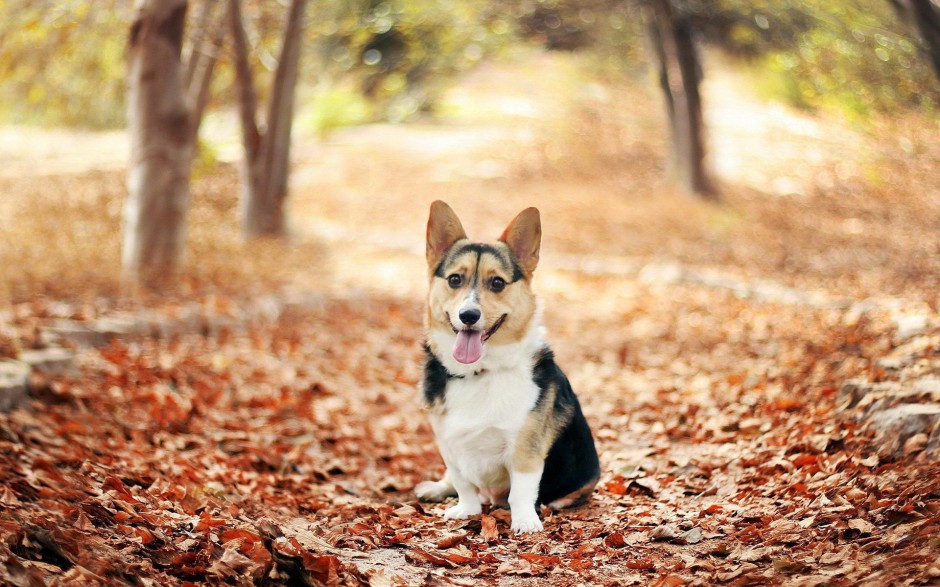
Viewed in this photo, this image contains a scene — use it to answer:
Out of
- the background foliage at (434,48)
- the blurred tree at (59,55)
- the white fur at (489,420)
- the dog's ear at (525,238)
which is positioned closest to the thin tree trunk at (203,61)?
the background foliage at (434,48)

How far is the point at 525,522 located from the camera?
4281 millimetres

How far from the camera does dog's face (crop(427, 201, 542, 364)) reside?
438cm

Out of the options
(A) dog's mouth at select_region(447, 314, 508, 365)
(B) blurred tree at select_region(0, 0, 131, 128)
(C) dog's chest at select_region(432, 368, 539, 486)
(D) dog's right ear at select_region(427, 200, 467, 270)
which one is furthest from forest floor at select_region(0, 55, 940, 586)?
(B) blurred tree at select_region(0, 0, 131, 128)

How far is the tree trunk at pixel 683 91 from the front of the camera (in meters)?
16.9

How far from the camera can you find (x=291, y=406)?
6957mm

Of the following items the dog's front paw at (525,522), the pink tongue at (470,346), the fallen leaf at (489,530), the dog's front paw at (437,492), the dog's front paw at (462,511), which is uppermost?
the pink tongue at (470,346)

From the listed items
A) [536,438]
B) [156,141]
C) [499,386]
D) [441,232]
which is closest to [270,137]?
[156,141]

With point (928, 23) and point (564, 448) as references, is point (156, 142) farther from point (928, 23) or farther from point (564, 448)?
point (928, 23)

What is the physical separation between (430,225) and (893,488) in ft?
8.68

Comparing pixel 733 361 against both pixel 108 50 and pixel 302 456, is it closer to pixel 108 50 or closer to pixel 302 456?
pixel 302 456

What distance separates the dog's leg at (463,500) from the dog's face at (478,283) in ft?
2.22

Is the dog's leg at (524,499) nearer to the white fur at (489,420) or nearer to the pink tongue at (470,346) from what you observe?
the white fur at (489,420)

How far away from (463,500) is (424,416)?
2.65 m

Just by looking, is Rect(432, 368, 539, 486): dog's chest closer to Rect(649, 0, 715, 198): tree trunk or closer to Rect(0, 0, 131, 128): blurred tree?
Rect(0, 0, 131, 128): blurred tree
